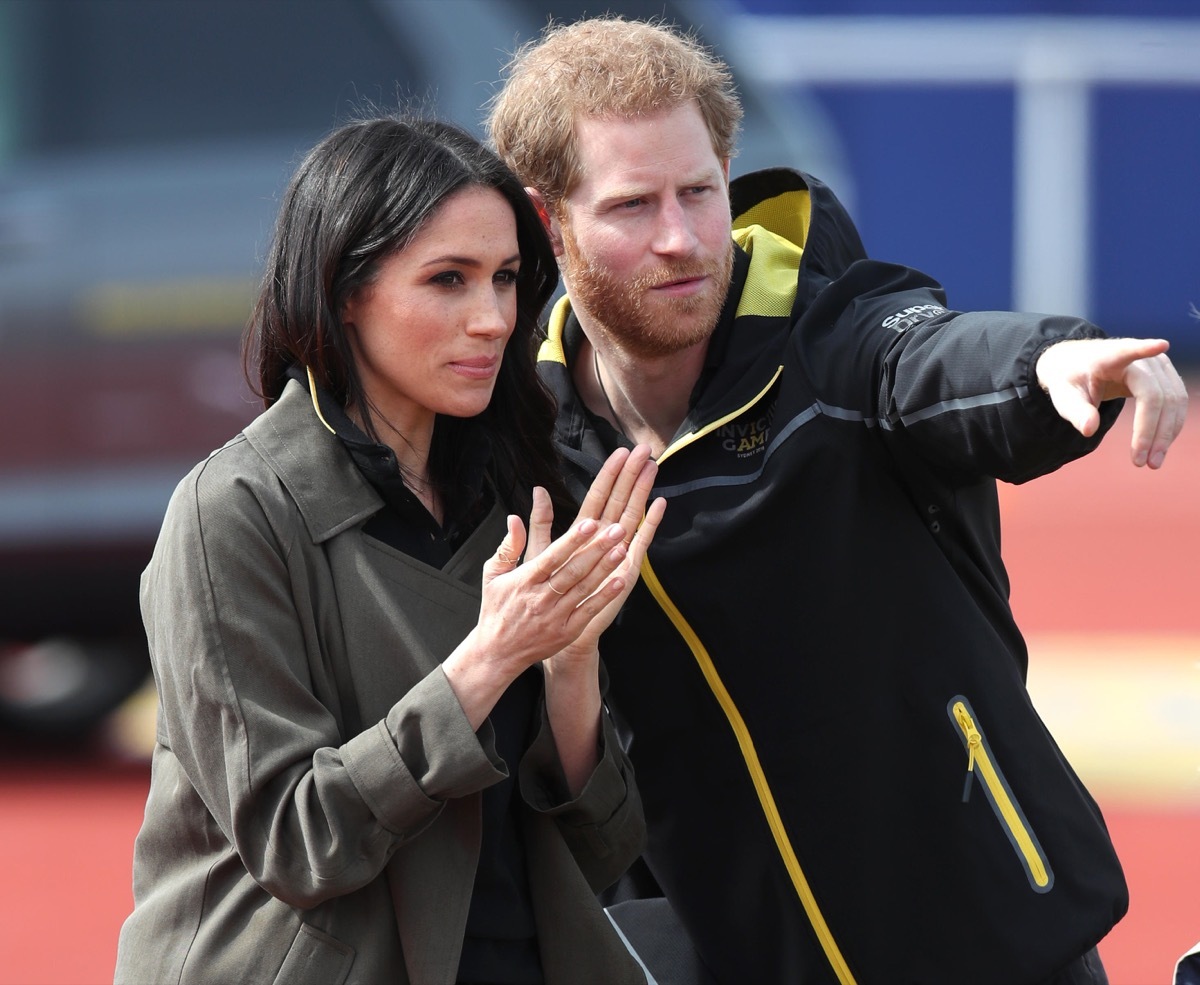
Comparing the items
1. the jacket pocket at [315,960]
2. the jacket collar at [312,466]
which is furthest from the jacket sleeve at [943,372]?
the jacket pocket at [315,960]

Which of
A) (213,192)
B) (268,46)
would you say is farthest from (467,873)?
(268,46)

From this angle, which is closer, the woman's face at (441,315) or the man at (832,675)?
the woman's face at (441,315)

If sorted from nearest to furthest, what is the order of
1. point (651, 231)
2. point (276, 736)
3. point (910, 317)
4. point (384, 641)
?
point (276, 736), point (384, 641), point (910, 317), point (651, 231)

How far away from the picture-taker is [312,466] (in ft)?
6.72

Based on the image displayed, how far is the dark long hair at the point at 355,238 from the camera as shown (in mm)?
2084

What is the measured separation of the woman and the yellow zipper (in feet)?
0.86

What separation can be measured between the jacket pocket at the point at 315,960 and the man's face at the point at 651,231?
1.04m

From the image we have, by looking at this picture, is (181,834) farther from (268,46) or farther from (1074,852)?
(268,46)

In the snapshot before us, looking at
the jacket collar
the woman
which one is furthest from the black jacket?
the jacket collar

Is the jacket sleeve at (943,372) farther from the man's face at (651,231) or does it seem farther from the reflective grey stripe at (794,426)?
the man's face at (651,231)

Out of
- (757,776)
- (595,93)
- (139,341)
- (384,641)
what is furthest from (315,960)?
(139,341)

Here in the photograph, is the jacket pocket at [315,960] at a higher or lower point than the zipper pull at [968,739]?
higher

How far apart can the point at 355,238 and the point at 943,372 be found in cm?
76

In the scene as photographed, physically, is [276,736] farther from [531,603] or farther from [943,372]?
[943,372]
